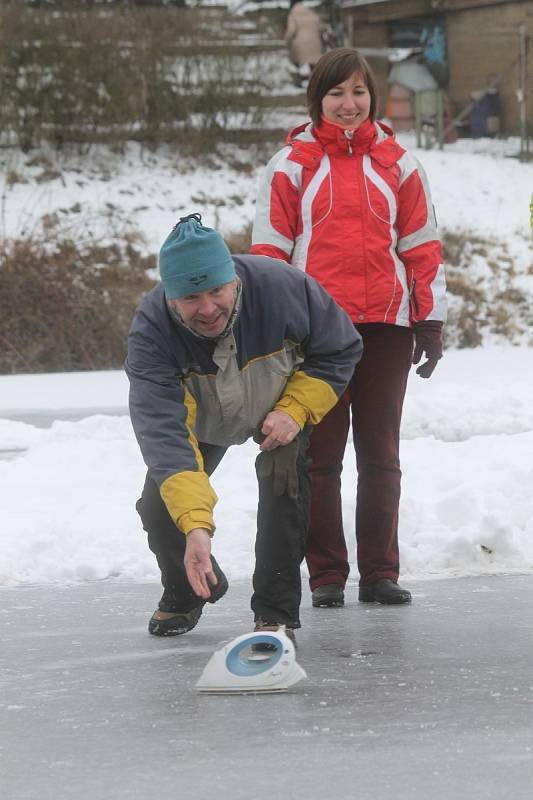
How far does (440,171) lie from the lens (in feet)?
73.1

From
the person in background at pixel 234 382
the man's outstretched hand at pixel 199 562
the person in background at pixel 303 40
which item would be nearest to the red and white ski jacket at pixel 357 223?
the person in background at pixel 234 382

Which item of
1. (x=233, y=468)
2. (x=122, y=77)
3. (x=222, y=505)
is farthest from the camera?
(x=122, y=77)

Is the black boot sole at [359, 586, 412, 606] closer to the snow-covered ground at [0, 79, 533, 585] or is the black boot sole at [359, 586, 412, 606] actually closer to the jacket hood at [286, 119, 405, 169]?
the snow-covered ground at [0, 79, 533, 585]

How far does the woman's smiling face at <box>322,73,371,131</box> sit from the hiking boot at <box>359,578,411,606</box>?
1527mm

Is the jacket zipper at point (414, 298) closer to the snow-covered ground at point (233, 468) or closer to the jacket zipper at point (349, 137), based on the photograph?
the jacket zipper at point (349, 137)

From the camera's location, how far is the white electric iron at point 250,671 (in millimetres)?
4152

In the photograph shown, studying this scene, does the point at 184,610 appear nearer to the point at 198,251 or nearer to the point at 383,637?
the point at 383,637

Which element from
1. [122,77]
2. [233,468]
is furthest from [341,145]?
[122,77]

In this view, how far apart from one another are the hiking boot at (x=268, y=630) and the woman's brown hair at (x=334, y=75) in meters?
1.75

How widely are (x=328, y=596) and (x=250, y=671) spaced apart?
122 centimetres

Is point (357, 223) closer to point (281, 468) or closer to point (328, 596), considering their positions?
point (281, 468)

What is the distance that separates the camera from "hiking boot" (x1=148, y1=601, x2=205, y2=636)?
4965mm

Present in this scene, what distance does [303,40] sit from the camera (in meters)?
23.9

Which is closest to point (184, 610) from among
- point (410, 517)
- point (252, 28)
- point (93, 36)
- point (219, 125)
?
point (410, 517)
